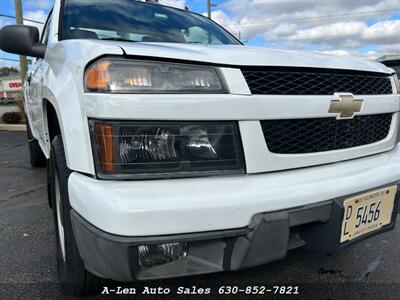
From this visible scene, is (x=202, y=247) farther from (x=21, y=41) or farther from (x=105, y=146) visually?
(x=21, y=41)

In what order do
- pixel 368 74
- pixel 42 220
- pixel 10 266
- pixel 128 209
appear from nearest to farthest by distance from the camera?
pixel 128 209 < pixel 368 74 < pixel 10 266 < pixel 42 220

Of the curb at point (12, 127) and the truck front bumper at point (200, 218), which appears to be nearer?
the truck front bumper at point (200, 218)

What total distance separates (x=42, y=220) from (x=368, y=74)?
284 cm

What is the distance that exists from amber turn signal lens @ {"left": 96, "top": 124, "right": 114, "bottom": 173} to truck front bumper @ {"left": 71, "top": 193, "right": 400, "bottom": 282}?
0.78ft

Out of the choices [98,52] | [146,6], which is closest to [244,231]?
[98,52]

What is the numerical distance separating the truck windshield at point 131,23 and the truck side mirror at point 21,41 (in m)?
0.23

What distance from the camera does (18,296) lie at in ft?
7.39

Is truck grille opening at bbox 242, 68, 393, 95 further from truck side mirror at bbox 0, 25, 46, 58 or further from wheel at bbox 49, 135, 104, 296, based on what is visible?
truck side mirror at bbox 0, 25, 46, 58

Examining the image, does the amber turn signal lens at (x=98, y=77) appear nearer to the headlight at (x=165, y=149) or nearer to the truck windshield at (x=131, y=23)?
the headlight at (x=165, y=149)

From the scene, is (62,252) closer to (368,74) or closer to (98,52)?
(98,52)

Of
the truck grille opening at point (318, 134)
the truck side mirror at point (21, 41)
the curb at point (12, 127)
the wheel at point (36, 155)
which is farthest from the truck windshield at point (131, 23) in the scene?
the curb at point (12, 127)

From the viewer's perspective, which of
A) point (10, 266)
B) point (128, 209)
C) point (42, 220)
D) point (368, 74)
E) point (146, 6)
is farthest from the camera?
point (42, 220)

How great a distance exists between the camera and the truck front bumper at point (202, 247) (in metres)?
1.51

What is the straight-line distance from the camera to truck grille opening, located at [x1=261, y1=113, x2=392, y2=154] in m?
1.82
